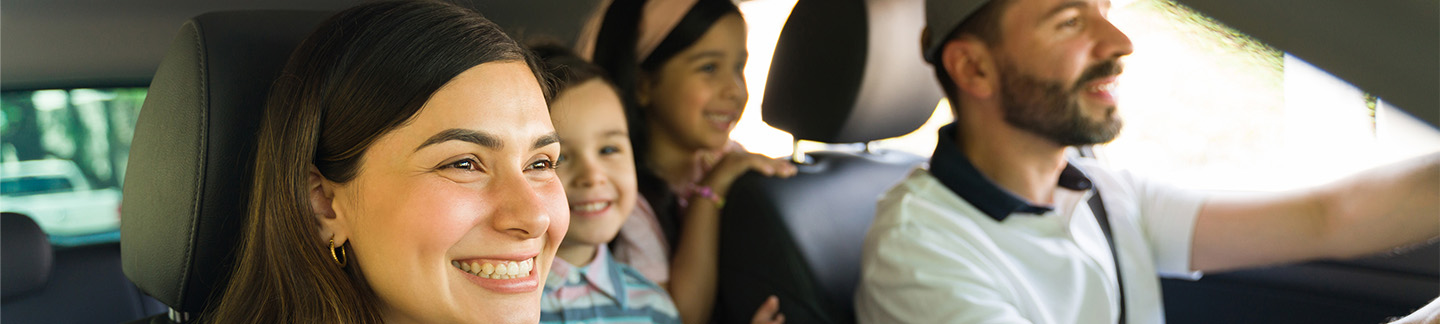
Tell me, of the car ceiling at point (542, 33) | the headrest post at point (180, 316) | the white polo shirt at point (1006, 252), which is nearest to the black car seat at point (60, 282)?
the car ceiling at point (542, 33)

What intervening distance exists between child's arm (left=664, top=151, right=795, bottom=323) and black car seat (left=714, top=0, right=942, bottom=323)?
4cm

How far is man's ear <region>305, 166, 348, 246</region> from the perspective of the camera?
114 cm

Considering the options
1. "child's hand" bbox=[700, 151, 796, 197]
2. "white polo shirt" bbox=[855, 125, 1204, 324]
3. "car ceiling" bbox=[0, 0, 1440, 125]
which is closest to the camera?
"car ceiling" bbox=[0, 0, 1440, 125]

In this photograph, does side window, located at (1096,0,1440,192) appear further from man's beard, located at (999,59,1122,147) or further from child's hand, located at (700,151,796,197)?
child's hand, located at (700,151,796,197)

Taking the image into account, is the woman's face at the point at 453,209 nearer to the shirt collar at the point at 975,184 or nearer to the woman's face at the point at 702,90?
the shirt collar at the point at 975,184

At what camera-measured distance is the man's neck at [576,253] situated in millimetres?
1872

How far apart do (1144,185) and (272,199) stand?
1609 millimetres

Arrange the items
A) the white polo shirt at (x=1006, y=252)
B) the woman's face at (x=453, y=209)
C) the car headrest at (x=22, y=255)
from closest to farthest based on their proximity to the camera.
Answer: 1. the woman's face at (x=453, y=209)
2. the white polo shirt at (x=1006, y=252)
3. the car headrest at (x=22, y=255)

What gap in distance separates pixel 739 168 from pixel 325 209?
1016 mm

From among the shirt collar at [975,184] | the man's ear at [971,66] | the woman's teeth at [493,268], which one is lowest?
the shirt collar at [975,184]

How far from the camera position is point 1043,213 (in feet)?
6.00

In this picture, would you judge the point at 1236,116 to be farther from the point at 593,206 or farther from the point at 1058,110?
the point at 593,206

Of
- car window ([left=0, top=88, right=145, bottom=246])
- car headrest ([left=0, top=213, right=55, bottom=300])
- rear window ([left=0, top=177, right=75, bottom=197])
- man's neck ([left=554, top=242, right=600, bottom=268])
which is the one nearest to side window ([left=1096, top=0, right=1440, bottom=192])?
man's neck ([left=554, top=242, right=600, bottom=268])

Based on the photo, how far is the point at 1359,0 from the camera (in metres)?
0.99
